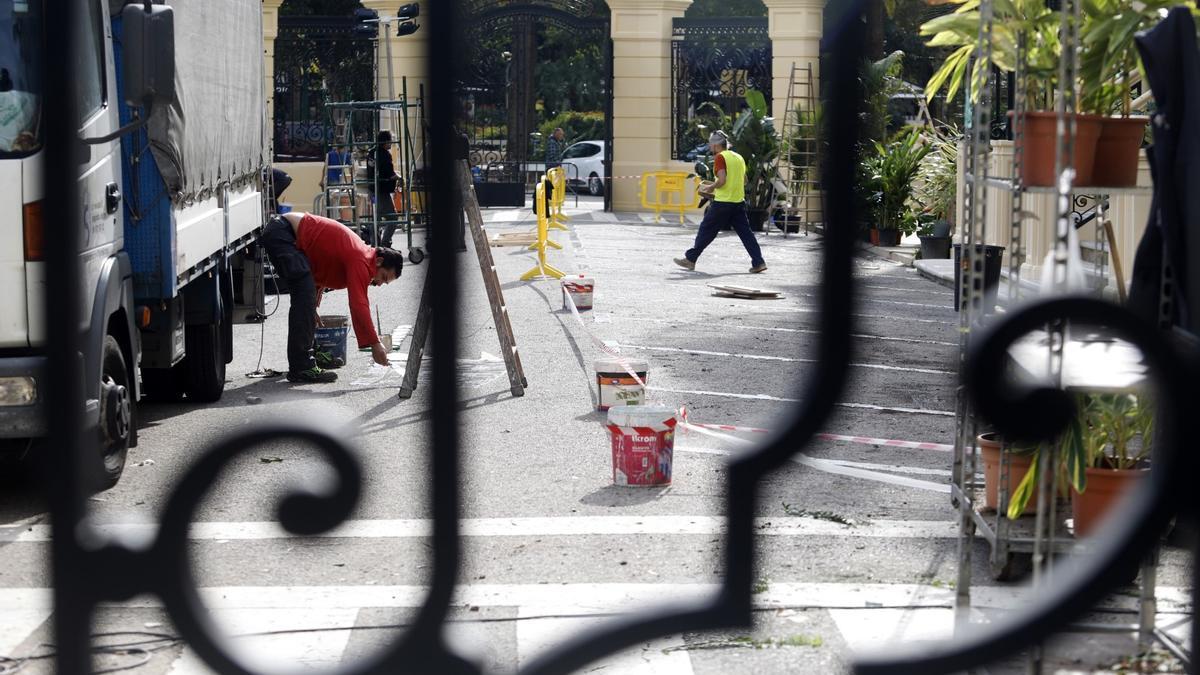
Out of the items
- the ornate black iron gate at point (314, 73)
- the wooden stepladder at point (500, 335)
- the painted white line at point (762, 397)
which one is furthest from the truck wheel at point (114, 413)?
the ornate black iron gate at point (314, 73)

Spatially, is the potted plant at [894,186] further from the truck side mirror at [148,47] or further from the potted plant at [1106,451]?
the truck side mirror at [148,47]

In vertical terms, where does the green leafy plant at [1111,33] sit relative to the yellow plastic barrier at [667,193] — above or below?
above

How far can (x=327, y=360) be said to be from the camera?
10070 mm

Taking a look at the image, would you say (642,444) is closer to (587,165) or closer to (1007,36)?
(1007,36)

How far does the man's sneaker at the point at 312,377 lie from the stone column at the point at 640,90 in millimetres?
17850

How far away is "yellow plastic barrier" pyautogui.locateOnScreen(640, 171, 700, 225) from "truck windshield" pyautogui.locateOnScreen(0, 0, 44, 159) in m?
19.3

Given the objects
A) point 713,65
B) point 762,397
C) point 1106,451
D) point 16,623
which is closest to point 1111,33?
point 1106,451

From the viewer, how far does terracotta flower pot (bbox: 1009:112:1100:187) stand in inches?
156

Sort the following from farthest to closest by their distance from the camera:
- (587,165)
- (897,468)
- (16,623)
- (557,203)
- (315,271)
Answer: (587,165)
(557,203)
(315,271)
(897,468)
(16,623)

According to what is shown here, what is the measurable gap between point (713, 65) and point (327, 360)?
17.8 m

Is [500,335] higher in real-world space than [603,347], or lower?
higher

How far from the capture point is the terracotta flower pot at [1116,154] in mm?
4066

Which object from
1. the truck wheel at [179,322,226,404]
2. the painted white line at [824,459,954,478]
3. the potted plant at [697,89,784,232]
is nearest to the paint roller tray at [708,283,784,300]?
the truck wheel at [179,322,226,404]

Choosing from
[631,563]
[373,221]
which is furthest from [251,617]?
[373,221]
